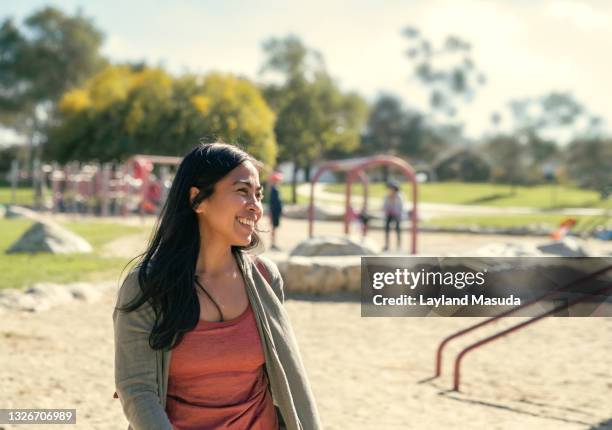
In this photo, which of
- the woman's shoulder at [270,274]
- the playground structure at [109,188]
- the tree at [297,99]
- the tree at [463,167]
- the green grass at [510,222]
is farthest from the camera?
the tree at [463,167]

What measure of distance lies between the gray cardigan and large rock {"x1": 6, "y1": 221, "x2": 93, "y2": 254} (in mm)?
10936

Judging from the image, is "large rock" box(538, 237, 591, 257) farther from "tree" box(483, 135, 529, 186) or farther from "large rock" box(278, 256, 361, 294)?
"tree" box(483, 135, 529, 186)

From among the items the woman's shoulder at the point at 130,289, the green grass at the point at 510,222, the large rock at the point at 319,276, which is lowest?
the large rock at the point at 319,276

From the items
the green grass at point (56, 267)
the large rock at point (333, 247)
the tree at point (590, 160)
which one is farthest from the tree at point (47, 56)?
the large rock at point (333, 247)

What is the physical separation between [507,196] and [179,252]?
A: 141 ft

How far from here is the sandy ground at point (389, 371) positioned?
482cm

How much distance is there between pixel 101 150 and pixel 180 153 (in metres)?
3.86

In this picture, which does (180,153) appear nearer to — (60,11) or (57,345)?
(60,11)

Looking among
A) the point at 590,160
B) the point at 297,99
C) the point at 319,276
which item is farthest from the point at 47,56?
the point at 319,276

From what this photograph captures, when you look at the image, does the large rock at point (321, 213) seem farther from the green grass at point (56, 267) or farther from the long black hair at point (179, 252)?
the long black hair at point (179, 252)

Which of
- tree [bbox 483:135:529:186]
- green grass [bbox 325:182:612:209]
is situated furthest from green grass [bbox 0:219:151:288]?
tree [bbox 483:135:529:186]

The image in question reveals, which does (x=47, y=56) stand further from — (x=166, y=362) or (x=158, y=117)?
(x=166, y=362)

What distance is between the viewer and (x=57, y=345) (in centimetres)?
658

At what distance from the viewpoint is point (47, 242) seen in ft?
41.7
